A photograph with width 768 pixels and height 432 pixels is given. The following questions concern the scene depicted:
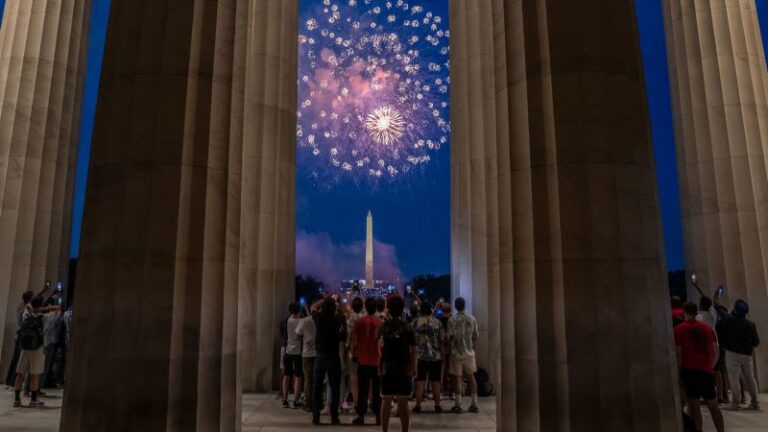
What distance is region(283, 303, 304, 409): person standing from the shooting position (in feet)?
42.2

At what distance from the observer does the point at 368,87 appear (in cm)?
4881

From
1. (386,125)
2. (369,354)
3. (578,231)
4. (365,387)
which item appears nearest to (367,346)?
(369,354)

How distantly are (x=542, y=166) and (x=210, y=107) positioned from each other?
534 centimetres

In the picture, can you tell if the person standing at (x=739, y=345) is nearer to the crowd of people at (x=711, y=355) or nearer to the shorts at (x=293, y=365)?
the crowd of people at (x=711, y=355)

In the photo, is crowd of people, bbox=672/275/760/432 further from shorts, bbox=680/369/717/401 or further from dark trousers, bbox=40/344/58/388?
dark trousers, bbox=40/344/58/388

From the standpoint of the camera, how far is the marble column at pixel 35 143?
17.0m

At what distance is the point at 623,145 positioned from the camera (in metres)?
8.18

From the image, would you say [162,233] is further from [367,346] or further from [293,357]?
[293,357]

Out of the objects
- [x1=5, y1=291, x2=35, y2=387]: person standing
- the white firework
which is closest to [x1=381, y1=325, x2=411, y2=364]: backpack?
→ [x1=5, y1=291, x2=35, y2=387]: person standing

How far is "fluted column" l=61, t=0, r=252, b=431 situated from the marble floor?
10.2 feet

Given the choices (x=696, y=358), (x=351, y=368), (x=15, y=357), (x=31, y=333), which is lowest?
(x=351, y=368)

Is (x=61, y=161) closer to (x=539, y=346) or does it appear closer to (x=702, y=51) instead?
(x=539, y=346)

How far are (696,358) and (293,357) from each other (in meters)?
8.70

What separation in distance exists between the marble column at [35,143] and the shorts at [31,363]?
4.56 meters
